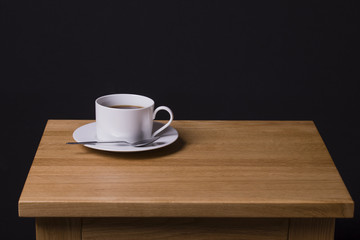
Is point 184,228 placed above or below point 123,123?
below

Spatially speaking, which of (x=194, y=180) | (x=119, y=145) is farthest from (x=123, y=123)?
(x=194, y=180)

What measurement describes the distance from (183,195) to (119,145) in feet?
0.81

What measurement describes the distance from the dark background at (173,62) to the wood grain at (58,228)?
1.01m

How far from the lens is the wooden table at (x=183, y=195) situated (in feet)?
3.38

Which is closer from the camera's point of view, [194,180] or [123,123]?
[194,180]

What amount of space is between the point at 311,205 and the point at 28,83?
1.35 m

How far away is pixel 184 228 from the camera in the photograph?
3.60 ft

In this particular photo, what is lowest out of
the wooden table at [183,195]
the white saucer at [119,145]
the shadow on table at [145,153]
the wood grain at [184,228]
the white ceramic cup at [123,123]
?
the wood grain at [184,228]

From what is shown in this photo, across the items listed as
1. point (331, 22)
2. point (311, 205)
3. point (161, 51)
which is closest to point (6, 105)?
point (161, 51)

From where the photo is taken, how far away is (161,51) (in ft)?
6.82

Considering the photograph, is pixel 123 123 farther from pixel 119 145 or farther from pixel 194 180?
pixel 194 180

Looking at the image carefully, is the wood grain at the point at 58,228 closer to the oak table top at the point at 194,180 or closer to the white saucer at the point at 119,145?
the oak table top at the point at 194,180

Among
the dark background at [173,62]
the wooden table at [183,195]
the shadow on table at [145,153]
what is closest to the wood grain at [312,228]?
the wooden table at [183,195]

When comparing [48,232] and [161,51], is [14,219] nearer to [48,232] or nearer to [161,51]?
[161,51]
